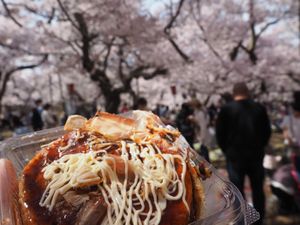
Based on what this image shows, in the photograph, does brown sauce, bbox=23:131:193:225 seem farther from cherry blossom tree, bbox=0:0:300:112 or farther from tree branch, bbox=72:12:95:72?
tree branch, bbox=72:12:95:72

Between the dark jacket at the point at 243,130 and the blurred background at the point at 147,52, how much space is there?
501mm

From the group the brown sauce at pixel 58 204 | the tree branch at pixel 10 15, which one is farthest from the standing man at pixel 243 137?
the brown sauce at pixel 58 204

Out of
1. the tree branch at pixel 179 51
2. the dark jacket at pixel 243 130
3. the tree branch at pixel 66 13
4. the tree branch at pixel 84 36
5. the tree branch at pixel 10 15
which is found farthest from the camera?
the tree branch at pixel 179 51

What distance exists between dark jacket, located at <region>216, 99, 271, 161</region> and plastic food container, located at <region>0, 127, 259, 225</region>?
1.92 metres

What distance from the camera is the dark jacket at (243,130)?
3.03 m

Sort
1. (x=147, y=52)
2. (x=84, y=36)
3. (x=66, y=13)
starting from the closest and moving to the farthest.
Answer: (x=66, y=13), (x=84, y=36), (x=147, y=52)

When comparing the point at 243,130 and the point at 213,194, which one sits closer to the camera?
the point at 213,194

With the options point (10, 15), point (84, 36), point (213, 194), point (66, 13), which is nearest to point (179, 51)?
point (84, 36)

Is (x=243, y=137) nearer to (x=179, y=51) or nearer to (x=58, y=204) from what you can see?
(x=58, y=204)

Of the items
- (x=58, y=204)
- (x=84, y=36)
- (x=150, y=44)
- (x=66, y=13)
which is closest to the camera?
(x=58, y=204)

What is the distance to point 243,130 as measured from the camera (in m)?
3.04

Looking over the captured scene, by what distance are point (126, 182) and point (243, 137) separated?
224cm

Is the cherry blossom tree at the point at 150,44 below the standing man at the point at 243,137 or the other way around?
the other way around

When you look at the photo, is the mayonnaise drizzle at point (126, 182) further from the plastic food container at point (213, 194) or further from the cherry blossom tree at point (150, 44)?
the cherry blossom tree at point (150, 44)
